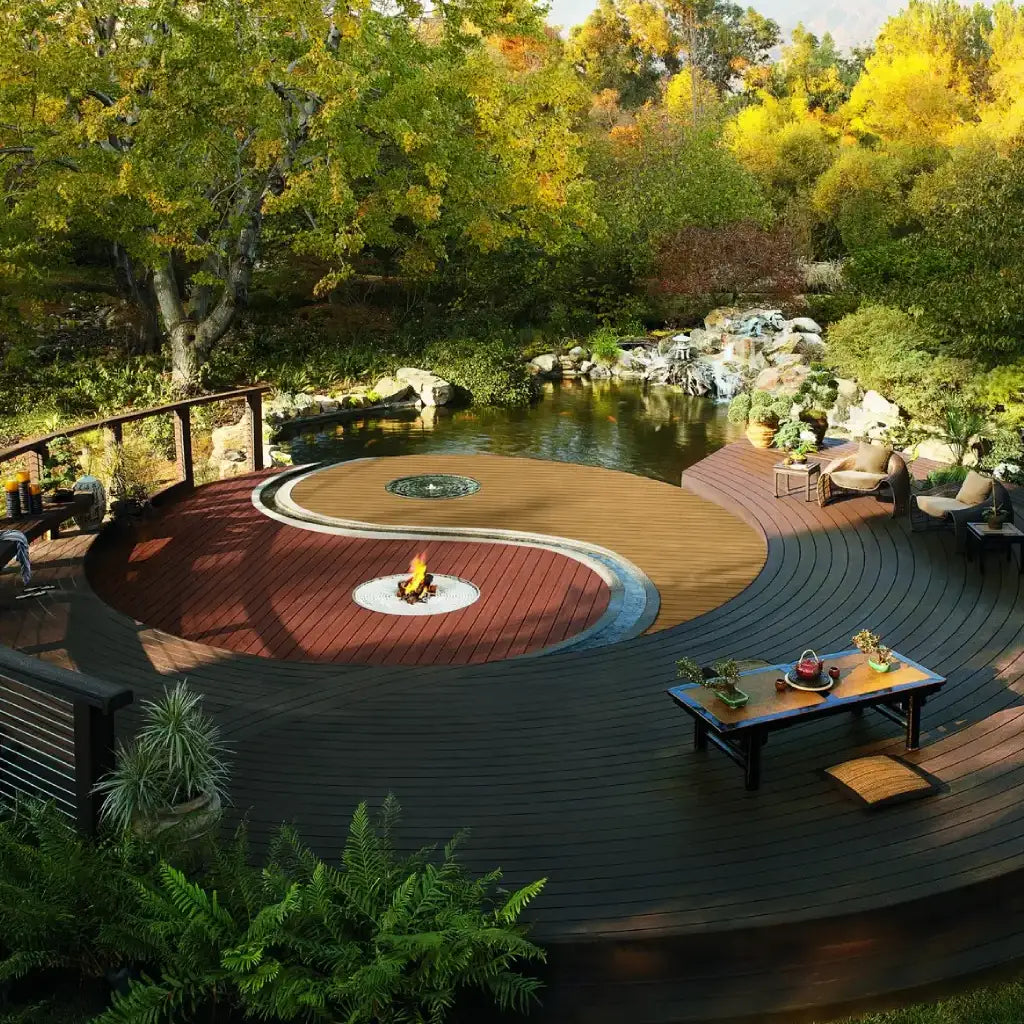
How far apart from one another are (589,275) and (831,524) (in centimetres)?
2235

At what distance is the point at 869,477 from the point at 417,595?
5.27 meters

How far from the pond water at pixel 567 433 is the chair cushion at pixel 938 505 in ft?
20.8

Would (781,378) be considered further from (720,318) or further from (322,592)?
(322,592)

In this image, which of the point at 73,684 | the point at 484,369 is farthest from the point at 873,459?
the point at 484,369

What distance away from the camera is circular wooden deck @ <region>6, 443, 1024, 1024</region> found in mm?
4285

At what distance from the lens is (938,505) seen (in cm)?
948

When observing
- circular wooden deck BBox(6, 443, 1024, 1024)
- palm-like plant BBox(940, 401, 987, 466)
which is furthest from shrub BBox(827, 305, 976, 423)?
circular wooden deck BBox(6, 443, 1024, 1024)

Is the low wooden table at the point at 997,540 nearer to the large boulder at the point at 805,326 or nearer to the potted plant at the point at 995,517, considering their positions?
the potted plant at the point at 995,517

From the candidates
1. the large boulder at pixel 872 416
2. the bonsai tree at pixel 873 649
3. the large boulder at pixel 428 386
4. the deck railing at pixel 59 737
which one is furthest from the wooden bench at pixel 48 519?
the large boulder at pixel 428 386

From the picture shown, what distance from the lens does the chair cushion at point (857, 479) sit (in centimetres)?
1066

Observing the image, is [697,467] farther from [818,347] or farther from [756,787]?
[818,347]

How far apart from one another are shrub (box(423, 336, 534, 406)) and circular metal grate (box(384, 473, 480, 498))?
10.6m

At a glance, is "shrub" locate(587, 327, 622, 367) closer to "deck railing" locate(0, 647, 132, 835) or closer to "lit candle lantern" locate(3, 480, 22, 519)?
"lit candle lantern" locate(3, 480, 22, 519)

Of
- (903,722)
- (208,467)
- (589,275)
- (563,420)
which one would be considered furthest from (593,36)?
(903,722)
